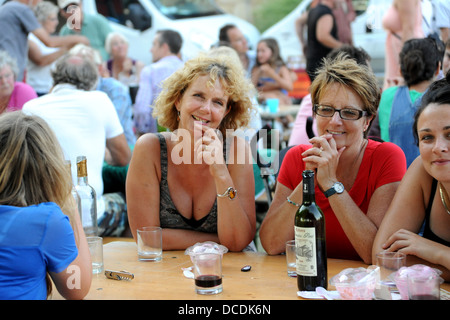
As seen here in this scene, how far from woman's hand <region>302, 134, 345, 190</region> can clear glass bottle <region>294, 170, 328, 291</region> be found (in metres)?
0.50

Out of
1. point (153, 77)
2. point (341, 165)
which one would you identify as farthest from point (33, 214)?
point (153, 77)

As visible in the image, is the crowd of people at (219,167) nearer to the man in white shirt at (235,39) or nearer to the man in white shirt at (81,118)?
the man in white shirt at (81,118)

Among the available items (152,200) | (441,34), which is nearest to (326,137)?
(152,200)

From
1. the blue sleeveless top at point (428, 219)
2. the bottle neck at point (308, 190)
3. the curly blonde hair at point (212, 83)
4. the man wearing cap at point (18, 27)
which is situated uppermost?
the man wearing cap at point (18, 27)

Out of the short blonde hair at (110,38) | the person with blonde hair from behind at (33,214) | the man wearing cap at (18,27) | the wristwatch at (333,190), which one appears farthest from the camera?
the short blonde hair at (110,38)

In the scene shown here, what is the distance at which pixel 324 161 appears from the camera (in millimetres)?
2141

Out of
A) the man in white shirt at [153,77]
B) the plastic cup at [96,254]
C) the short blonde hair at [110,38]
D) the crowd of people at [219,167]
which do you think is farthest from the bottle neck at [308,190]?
the short blonde hair at [110,38]

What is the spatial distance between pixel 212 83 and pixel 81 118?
1.37 m

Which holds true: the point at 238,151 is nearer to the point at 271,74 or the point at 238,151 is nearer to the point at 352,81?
the point at 352,81

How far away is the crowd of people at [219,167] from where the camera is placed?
159 centimetres

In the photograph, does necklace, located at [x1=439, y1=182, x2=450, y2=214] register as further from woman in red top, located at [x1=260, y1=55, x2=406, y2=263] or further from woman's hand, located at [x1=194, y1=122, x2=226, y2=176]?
woman's hand, located at [x1=194, y1=122, x2=226, y2=176]

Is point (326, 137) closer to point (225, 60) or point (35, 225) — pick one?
point (225, 60)

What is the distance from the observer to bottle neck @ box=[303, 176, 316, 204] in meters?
1.64

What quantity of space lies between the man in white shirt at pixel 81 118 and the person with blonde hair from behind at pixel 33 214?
1796 mm
